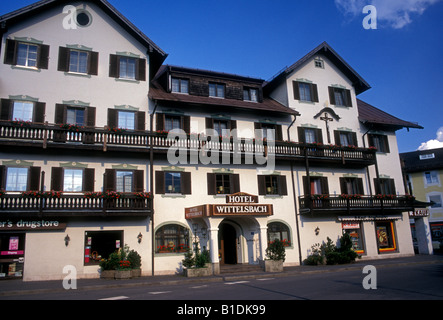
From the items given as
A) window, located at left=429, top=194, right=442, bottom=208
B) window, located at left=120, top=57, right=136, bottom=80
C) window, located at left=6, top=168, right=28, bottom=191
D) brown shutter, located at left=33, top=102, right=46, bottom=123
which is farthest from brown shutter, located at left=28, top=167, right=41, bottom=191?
window, located at left=429, top=194, right=442, bottom=208

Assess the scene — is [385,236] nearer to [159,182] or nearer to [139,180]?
[159,182]

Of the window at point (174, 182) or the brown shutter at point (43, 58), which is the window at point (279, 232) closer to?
the window at point (174, 182)

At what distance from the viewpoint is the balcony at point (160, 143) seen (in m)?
20.4

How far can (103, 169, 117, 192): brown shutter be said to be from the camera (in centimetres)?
2195

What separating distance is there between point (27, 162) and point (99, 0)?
11091mm

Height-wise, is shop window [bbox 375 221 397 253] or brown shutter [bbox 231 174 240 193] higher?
brown shutter [bbox 231 174 240 193]

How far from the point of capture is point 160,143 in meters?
23.2

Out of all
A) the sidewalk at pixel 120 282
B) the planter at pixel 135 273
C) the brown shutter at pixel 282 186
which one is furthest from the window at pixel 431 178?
the planter at pixel 135 273

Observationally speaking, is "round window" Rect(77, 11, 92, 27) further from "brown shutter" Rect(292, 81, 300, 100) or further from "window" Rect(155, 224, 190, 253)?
"brown shutter" Rect(292, 81, 300, 100)

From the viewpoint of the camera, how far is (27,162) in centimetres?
2080

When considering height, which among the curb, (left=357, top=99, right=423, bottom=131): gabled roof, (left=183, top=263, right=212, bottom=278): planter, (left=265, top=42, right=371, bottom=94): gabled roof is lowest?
the curb

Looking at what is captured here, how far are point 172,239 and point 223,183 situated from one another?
5.05 meters

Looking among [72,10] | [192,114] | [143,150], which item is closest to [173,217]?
[143,150]

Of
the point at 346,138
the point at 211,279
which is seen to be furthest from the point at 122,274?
the point at 346,138
